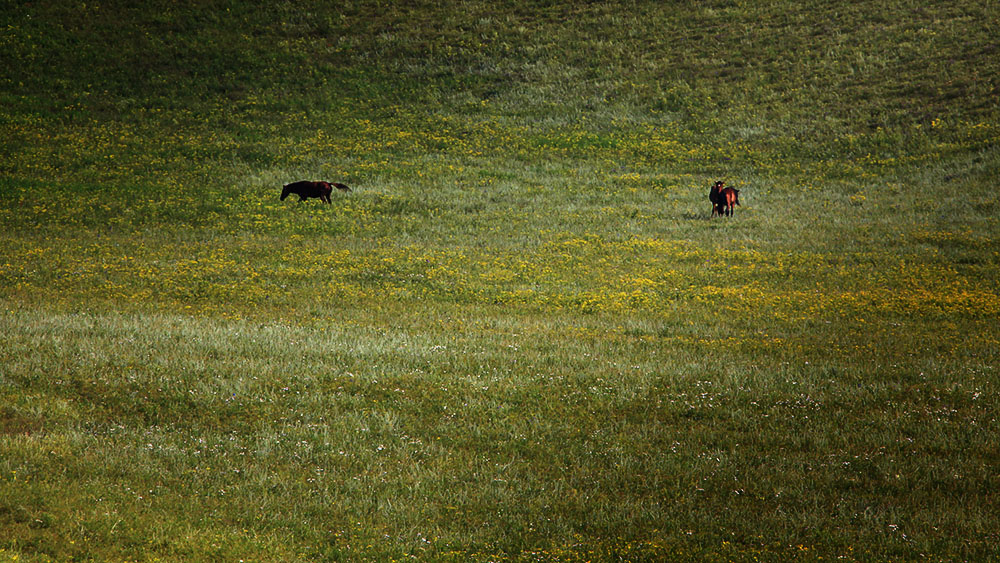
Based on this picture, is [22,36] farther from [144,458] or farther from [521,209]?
[144,458]

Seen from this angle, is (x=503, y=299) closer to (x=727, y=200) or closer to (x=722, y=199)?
(x=722, y=199)

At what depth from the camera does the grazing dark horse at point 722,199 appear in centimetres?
3039

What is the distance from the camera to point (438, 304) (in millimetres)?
19000

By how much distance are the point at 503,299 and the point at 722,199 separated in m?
14.1

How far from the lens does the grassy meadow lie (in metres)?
7.82

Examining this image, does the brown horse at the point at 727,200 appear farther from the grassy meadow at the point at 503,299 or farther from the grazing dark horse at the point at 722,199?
the grassy meadow at the point at 503,299

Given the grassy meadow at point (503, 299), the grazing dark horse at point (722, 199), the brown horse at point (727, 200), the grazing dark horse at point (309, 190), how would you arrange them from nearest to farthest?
the grassy meadow at point (503, 299) < the grazing dark horse at point (722, 199) < the brown horse at point (727, 200) < the grazing dark horse at point (309, 190)

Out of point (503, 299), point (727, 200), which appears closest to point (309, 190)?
point (503, 299)

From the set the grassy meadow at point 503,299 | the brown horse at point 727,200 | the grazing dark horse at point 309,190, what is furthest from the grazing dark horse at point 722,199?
the grazing dark horse at point 309,190

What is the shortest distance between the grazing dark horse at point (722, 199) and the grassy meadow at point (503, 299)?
726 millimetres

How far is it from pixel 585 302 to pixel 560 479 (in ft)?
35.4

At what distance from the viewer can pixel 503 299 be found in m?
19.7

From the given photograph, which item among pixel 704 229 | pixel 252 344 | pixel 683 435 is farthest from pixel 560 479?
pixel 704 229

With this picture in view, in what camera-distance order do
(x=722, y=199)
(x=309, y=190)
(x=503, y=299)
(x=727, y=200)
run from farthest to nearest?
(x=309, y=190) → (x=727, y=200) → (x=722, y=199) → (x=503, y=299)
